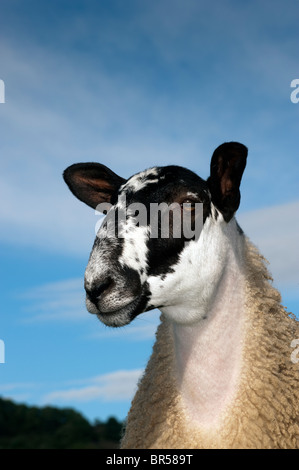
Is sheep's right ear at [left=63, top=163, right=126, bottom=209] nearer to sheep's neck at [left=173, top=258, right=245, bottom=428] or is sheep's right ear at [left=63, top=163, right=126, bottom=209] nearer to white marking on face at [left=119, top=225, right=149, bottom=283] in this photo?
white marking on face at [left=119, top=225, right=149, bottom=283]

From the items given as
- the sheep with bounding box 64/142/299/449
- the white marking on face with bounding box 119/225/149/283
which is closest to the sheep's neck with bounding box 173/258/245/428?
the sheep with bounding box 64/142/299/449

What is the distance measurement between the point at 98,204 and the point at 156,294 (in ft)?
6.93

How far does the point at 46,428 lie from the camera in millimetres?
51438

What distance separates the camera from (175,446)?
547 centimetres

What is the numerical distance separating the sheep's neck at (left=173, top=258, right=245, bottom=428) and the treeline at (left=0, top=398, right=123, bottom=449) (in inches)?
1722

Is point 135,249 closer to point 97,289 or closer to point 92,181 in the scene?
point 97,289

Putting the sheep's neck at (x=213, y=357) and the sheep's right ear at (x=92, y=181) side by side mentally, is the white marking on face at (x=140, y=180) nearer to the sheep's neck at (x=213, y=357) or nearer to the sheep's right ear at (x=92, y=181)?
the sheep's right ear at (x=92, y=181)

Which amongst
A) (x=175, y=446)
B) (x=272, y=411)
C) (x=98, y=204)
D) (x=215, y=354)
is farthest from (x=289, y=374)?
(x=98, y=204)

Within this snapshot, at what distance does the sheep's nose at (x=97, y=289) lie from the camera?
16.0ft

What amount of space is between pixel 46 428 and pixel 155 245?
168 ft

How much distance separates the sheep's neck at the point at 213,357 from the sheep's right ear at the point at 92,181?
201cm

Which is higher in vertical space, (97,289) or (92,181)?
(92,181)

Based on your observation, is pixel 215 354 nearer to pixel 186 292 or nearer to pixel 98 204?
pixel 186 292

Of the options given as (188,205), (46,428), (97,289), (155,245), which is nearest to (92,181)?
(188,205)
